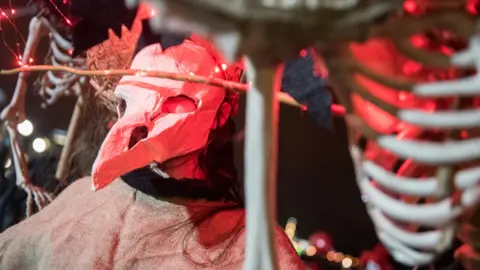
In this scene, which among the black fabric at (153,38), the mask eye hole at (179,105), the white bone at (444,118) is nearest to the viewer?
the white bone at (444,118)

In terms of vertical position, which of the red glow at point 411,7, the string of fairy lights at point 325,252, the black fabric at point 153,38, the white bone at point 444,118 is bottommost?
the string of fairy lights at point 325,252

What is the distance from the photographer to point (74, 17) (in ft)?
2.08

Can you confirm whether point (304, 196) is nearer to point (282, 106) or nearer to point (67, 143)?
point (282, 106)

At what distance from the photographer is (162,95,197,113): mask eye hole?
66 centimetres

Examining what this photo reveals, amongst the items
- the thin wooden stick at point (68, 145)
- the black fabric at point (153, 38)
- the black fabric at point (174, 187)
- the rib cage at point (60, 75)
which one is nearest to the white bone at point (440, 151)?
the black fabric at point (153, 38)

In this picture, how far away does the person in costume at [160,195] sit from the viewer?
2.08 feet

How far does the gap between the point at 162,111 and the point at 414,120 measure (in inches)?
13.6

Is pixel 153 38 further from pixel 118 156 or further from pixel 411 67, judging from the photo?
pixel 411 67

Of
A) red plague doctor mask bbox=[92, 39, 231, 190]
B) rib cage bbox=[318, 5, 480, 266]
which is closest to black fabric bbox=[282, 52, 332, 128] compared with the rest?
rib cage bbox=[318, 5, 480, 266]

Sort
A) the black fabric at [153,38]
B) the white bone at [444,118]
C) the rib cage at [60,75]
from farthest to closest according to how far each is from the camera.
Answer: the rib cage at [60,75]
the black fabric at [153,38]
the white bone at [444,118]

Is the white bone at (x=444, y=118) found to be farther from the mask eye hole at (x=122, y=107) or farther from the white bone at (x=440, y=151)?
the mask eye hole at (x=122, y=107)

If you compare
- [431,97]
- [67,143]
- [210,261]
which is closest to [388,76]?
[431,97]

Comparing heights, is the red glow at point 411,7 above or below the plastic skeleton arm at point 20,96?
above

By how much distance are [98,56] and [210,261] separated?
27 centimetres
